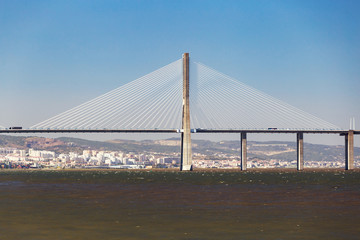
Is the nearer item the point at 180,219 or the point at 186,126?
the point at 180,219

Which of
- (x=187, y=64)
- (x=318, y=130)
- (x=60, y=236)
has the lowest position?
(x=60, y=236)

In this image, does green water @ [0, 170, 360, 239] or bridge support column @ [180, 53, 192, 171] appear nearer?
green water @ [0, 170, 360, 239]

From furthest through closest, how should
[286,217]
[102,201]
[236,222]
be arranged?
[102,201] < [286,217] < [236,222]

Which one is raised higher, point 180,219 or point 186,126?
point 186,126

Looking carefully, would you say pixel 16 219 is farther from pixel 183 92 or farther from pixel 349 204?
pixel 183 92

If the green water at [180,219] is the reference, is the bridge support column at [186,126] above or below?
above

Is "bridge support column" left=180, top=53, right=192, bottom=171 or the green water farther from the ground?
"bridge support column" left=180, top=53, right=192, bottom=171

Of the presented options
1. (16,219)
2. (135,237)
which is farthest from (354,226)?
(16,219)

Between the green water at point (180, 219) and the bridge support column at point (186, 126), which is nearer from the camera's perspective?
the green water at point (180, 219)
